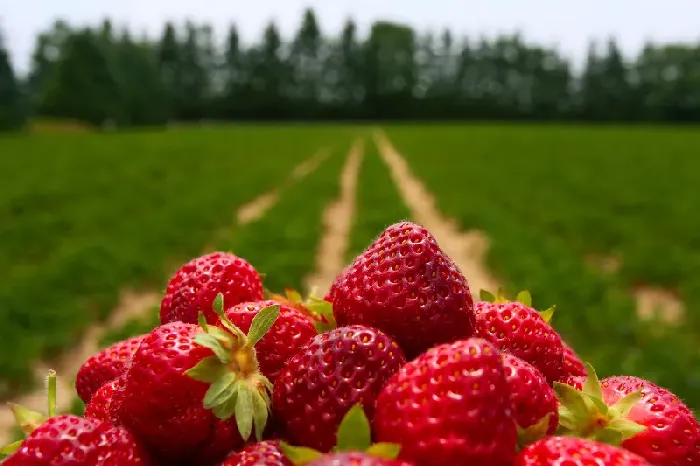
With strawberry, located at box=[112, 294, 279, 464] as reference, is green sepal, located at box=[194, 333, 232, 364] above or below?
above

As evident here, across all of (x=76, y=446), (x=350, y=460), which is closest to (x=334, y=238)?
(x=76, y=446)

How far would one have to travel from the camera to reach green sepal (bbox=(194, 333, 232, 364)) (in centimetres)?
99

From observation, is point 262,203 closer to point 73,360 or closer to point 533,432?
point 73,360

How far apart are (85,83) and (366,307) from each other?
2205 inches

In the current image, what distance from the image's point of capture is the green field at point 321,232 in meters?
4.82

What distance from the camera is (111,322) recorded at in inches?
225

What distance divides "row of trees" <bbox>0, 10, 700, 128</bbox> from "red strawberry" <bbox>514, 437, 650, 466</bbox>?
5984 centimetres

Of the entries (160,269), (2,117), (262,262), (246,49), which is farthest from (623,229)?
(246,49)

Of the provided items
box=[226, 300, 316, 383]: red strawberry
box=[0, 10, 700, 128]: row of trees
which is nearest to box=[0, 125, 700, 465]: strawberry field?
box=[226, 300, 316, 383]: red strawberry

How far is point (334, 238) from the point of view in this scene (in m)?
9.53

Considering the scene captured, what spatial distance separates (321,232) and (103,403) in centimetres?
852

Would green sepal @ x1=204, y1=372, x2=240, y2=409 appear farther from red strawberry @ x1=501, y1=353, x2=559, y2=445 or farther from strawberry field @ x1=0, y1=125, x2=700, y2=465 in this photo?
red strawberry @ x1=501, y1=353, x2=559, y2=445

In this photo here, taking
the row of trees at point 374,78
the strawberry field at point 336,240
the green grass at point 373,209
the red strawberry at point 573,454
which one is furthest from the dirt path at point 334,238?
the row of trees at point 374,78

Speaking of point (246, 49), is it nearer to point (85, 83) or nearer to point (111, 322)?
point (85, 83)
